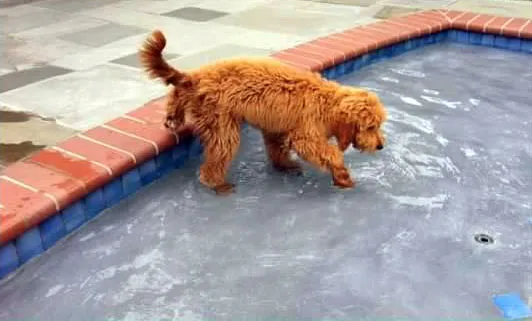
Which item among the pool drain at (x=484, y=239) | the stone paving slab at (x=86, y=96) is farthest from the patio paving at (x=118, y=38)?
the pool drain at (x=484, y=239)

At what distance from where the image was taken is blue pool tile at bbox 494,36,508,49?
18.2 ft

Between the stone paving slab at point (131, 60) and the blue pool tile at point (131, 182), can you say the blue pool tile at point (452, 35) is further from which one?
the blue pool tile at point (131, 182)

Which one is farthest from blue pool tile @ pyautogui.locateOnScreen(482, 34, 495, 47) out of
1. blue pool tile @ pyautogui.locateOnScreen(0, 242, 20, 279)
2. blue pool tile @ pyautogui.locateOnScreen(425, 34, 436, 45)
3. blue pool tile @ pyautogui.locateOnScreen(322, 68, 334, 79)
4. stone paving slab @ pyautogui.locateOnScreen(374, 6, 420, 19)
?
blue pool tile @ pyautogui.locateOnScreen(0, 242, 20, 279)

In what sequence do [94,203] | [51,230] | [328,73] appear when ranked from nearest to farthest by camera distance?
[51,230] → [94,203] → [328,73]

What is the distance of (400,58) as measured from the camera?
211 inches

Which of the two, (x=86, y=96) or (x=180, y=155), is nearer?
(x=180, y=155)

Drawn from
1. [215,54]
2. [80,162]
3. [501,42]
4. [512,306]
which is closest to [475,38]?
[501,42]

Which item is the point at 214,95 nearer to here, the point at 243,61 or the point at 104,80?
the point at 243,61

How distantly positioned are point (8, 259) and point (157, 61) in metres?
1.05

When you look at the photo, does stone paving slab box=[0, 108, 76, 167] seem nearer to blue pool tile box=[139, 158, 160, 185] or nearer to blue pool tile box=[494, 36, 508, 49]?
blue pool tile box=[139, 158, 160, 185]

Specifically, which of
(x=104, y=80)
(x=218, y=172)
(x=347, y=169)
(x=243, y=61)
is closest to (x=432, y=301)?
(x=347, y=169)

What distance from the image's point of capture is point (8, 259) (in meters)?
2.48

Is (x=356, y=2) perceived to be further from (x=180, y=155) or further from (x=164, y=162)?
(x=164, y=162)

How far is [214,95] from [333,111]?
1.84 ft
